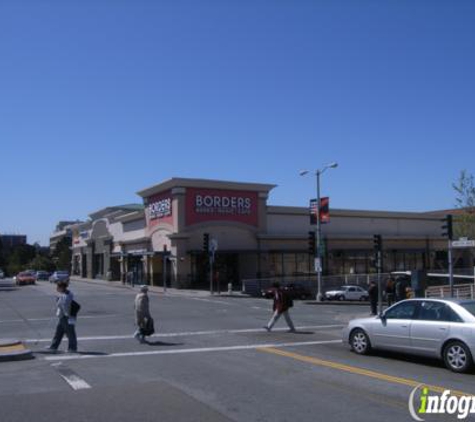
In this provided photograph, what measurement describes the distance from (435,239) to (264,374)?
60.1m

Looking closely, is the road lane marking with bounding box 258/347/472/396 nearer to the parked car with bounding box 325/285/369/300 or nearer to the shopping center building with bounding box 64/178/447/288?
the parked car with bounding box 325/285/369/300

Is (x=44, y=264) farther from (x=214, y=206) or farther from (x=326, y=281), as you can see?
(x=326, y=281)

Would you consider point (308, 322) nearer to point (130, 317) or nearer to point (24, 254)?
point (130, 317)

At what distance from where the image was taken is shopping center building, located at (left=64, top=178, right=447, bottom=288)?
172 ft

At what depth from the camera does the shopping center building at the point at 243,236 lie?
52469 millimetres

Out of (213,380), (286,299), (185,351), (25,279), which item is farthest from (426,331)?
(25,279)

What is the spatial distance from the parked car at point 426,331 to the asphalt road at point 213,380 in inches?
12.8

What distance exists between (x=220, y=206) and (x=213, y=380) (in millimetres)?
43207

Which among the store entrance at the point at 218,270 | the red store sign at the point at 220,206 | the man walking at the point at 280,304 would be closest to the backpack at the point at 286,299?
the man walking at the point at 280,304

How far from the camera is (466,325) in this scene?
11484mm

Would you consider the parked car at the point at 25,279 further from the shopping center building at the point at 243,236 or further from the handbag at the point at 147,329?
the handbag at the point at 147,329

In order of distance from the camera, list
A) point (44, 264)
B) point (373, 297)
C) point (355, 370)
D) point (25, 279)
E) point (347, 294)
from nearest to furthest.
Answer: point (355, 370) → point (373, 297) → point (347, 294) → point (25, 279) → point (44, 264)

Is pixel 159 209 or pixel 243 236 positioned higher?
pixel 159 209

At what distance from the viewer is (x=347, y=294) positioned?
44.6 m
